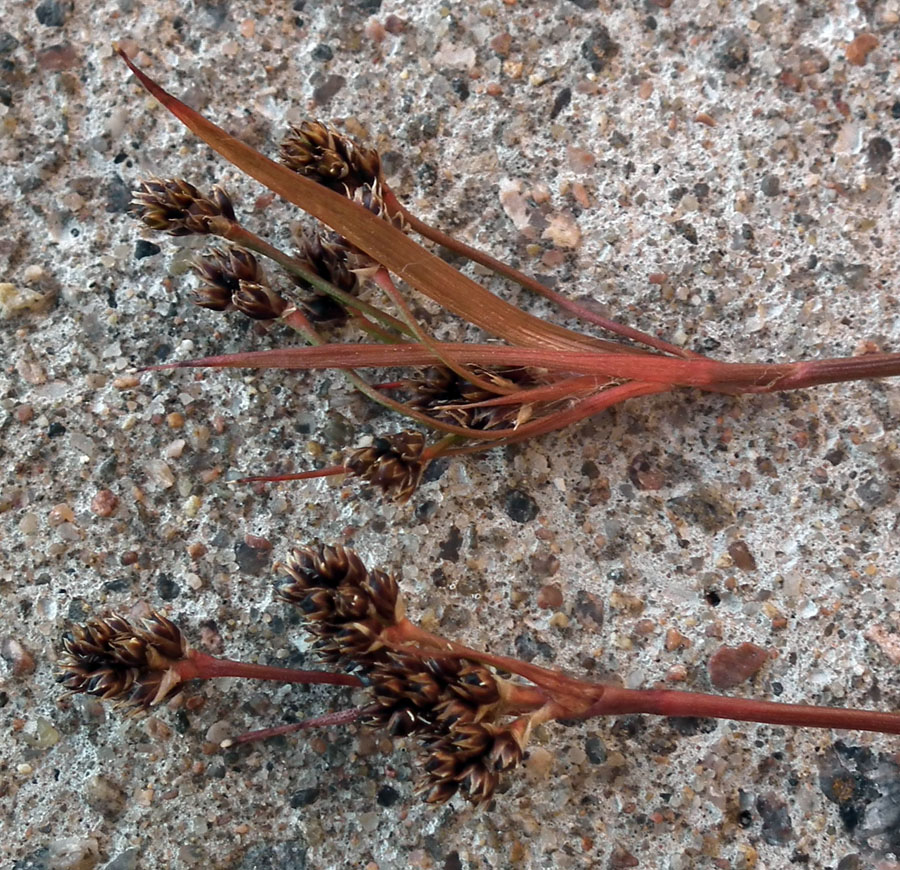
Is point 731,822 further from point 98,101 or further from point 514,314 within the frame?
point 98,101

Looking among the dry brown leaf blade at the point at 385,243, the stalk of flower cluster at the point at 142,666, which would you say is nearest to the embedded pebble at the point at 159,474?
the stalk of flower cluster at the point at 142,666

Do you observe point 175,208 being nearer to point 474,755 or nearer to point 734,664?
point 474,755

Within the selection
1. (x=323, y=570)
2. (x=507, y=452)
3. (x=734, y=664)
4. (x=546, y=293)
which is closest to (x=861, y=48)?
(x=546, y=293)

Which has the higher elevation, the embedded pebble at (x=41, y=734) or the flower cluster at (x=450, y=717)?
the flower cluster at (x=450, y=717)

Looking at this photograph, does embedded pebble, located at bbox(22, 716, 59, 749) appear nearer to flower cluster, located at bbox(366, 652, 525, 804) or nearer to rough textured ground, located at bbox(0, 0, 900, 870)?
rough textured ground, located at bbox(0, 0, 900, 870)

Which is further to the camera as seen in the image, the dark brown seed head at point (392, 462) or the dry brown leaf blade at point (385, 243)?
the dark brown seed head at point (392, 462)

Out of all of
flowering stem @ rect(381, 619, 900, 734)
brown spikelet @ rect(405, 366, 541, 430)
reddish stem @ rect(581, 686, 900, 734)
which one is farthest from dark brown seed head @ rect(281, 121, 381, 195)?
reddish stem @ rect(581, 686, 900, 734)

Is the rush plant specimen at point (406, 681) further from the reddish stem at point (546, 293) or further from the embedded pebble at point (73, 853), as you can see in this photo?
the reddish stem at point (546, 293)
